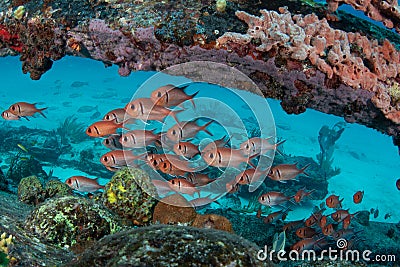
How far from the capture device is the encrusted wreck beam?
13.6ft

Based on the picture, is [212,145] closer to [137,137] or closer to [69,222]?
[137,137]

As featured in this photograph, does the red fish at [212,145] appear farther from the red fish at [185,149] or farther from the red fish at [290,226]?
the red fish at [290,226]

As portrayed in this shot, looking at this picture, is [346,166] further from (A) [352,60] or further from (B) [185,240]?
(B) [185,240]

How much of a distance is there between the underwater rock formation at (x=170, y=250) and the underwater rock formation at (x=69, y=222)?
1.89 metres

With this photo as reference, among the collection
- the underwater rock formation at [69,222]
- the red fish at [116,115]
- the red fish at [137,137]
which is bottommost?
the underwater rock formation at [69,222]

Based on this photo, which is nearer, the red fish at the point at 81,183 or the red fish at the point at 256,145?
the red fish at the point at 256,145

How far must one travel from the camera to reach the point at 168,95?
4391 mm

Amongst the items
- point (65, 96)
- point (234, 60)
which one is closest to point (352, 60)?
point (234, 60)

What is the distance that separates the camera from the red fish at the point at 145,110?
4.54m

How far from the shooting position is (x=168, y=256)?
228 cm

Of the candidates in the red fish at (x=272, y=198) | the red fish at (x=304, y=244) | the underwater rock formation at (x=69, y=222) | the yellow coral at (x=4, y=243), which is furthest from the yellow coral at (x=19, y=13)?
the red fish at (x=304, y=244)

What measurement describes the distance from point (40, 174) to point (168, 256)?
1290 cm

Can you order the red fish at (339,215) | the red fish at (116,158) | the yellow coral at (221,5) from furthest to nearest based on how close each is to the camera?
the red fish at (339,215) → the red fish at (116,158) → the yellow coral at (221,5)

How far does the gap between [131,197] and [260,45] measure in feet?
11.5
